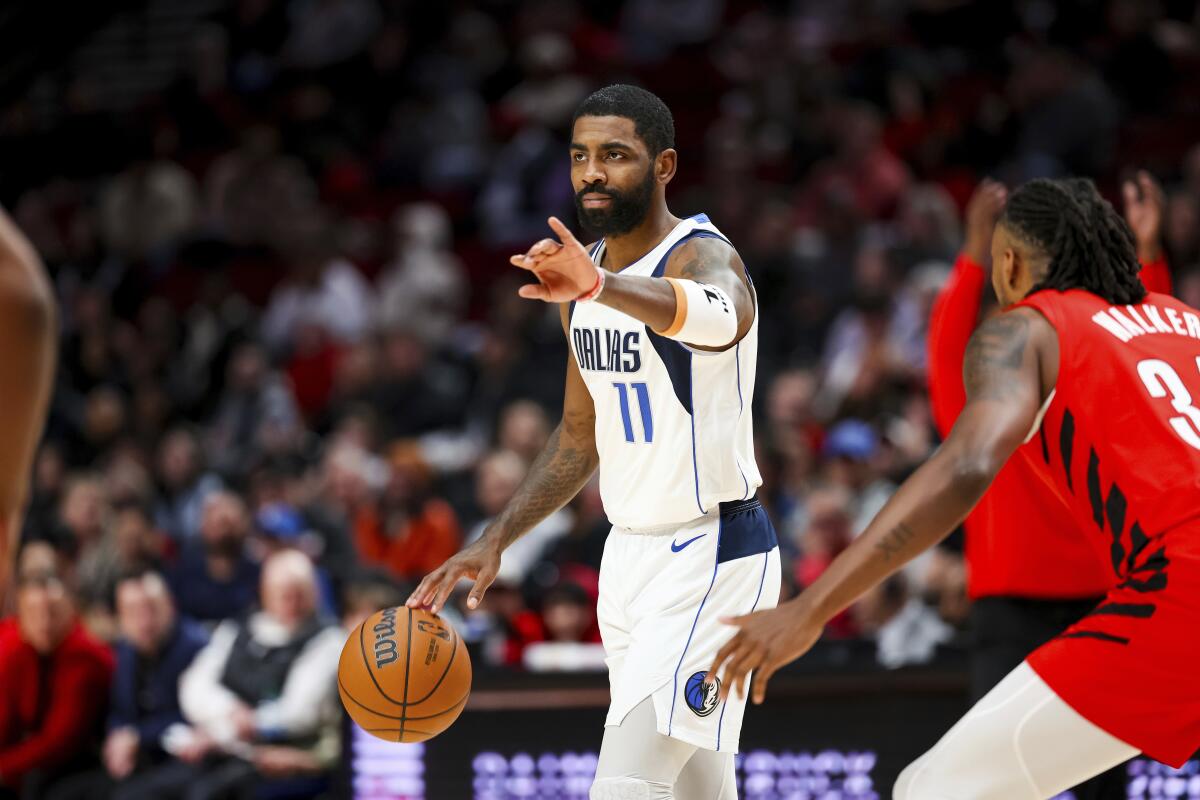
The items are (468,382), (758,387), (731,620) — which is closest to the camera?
(731,620)

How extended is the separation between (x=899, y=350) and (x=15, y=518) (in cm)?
951

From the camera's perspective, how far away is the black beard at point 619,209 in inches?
187

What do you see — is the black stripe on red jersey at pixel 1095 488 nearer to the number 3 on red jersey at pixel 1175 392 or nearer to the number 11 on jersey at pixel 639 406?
the number 3 on red jersey at pixel 1175 392

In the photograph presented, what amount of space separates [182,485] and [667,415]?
903 cm

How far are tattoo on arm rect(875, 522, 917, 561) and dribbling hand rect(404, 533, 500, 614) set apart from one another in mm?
1565

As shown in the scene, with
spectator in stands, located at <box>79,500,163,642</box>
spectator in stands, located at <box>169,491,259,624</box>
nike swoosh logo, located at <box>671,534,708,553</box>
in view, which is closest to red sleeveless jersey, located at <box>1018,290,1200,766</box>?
nike swoosh logo, located at <box>671,534,708,553</box>

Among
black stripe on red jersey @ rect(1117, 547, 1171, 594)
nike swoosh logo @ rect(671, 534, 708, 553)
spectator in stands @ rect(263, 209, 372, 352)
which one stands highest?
black stripe on red jersey @ rect(1117, 547, 1171, 594)

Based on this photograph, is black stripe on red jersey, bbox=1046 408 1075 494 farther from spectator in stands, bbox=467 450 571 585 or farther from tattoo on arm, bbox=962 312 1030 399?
spectator in stands, bbox=467 450 571 585

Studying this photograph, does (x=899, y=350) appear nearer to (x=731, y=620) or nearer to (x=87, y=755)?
(x=87, y=755)

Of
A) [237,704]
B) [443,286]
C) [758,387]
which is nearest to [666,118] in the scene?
[237,704]

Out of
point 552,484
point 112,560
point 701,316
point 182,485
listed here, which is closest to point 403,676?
point 552,484

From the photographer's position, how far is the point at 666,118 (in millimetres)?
4867

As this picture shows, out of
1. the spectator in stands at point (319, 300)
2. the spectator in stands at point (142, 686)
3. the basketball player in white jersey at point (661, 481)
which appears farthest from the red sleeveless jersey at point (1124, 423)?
the spectator in stands at point (319, 300)

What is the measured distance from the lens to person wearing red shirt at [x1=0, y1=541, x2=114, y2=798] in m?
8.91
